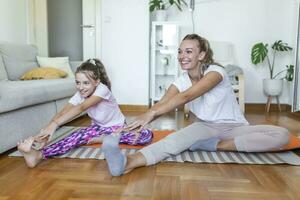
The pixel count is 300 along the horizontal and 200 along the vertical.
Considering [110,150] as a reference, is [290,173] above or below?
below

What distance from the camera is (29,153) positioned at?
1.64 meters

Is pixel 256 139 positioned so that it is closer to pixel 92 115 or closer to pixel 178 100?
pixel 178 100

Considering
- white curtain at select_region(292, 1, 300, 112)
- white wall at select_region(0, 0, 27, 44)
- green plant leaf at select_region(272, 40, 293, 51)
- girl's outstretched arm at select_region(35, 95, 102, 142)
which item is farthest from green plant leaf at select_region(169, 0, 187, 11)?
girl's outstretched arm at select_region(35, 95, 102, 142)

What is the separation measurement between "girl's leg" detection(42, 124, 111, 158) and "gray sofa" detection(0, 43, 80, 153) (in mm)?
269

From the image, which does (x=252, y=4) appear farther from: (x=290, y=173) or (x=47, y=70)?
(x=290, y=173)

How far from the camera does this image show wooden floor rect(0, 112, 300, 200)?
51.1 inches

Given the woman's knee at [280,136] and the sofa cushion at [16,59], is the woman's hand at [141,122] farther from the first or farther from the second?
the sofa cushion at [16,59]

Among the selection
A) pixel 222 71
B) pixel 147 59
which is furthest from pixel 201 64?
pixel 147 59

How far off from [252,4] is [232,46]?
1.92 feet

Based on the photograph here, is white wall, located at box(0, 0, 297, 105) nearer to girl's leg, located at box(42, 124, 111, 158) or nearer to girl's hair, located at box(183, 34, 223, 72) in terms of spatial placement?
girl's leg, located at box(42, 124, 111, 158)

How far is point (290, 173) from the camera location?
1.60 m

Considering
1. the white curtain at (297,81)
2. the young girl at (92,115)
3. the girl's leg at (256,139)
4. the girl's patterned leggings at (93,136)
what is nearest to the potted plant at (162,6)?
the white curtain at (297,81)

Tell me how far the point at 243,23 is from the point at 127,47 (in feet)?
5.05

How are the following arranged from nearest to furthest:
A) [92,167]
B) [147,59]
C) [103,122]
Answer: [92,167] → [103,122] → [147,59]
